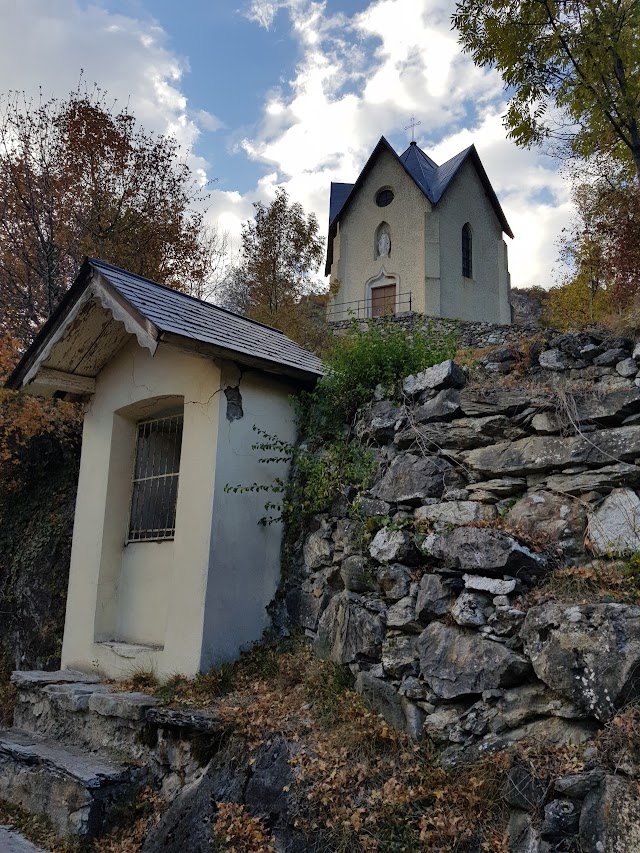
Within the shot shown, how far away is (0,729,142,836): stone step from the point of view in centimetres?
516

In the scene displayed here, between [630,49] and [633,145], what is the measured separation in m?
1.12

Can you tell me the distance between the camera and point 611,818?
3.28 meters

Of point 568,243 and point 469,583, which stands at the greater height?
point 568,243

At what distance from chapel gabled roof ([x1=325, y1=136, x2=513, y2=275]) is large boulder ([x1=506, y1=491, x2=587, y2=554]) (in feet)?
73.5

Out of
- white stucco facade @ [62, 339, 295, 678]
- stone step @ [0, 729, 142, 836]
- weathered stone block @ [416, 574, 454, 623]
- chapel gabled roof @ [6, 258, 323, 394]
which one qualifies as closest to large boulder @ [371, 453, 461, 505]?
weathered stone block @ [416, 574, 454, 623]

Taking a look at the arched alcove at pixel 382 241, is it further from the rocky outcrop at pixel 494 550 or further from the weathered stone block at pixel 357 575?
the weathered stone block at pixel 357 575

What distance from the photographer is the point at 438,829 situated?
3783 mm

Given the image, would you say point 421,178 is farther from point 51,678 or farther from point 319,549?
point 51,678

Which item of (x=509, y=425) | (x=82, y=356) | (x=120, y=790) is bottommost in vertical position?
(x=120, y=790)

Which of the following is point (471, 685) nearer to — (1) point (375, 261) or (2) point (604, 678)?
(2) point (604, 678)

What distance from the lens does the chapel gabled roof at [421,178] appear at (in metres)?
26.2

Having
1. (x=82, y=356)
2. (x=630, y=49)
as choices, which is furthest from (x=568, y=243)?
(x=82, y=356)

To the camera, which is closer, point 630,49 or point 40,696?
point 40,696

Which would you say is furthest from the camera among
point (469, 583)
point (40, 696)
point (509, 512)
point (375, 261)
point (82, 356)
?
A: point (375, 261)
